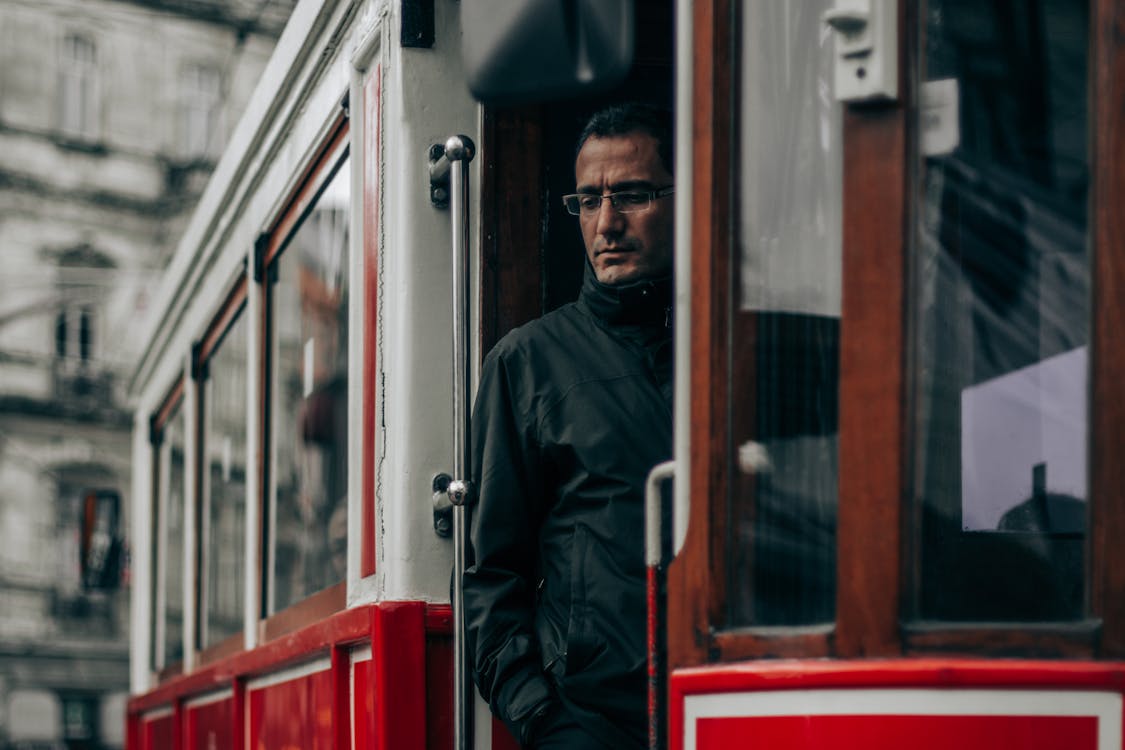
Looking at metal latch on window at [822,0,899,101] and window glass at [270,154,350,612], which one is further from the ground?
metal latch on window at [822,0,899,101]

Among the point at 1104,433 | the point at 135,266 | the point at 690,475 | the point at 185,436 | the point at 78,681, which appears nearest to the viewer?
the point at 1104,433

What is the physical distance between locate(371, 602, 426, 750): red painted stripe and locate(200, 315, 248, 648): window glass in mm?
1929

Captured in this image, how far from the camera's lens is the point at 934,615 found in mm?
2355

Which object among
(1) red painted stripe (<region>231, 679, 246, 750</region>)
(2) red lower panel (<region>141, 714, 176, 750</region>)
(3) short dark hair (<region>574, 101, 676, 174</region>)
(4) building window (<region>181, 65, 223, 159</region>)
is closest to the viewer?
(3) short dark hair (<region>574, 101, 676, 174</region>)

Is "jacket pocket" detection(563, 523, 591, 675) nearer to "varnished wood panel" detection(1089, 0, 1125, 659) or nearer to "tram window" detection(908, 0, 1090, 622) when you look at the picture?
"tram window" detection(908, 0, 1090, 622)

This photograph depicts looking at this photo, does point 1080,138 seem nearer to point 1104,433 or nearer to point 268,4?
point 1104,433

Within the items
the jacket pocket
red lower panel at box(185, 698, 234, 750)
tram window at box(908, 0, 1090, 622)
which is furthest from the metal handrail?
red lower panel at box(185, 698, 234, 750)

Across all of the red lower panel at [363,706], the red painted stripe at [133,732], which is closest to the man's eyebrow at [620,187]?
the red lower panel at [363,706]

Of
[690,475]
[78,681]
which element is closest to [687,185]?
[690,475]

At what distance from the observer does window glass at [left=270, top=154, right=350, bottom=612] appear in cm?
421

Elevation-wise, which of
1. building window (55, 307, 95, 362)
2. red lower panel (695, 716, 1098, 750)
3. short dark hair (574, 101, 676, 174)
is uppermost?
building window (55, 307, 95, 362)

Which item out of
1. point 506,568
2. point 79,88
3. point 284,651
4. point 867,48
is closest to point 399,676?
point 506,568

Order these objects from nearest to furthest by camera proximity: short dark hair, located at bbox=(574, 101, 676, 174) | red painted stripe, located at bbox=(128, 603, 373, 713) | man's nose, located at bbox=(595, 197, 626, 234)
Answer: man's nose, located at bbox=(595, 197, 626, 234), short dark hair, located at bbox=(574, 101, 676, 174), red painted stripe, located at bbox=(128, 603, 373, 713)

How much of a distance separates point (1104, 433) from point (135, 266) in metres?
34.7
